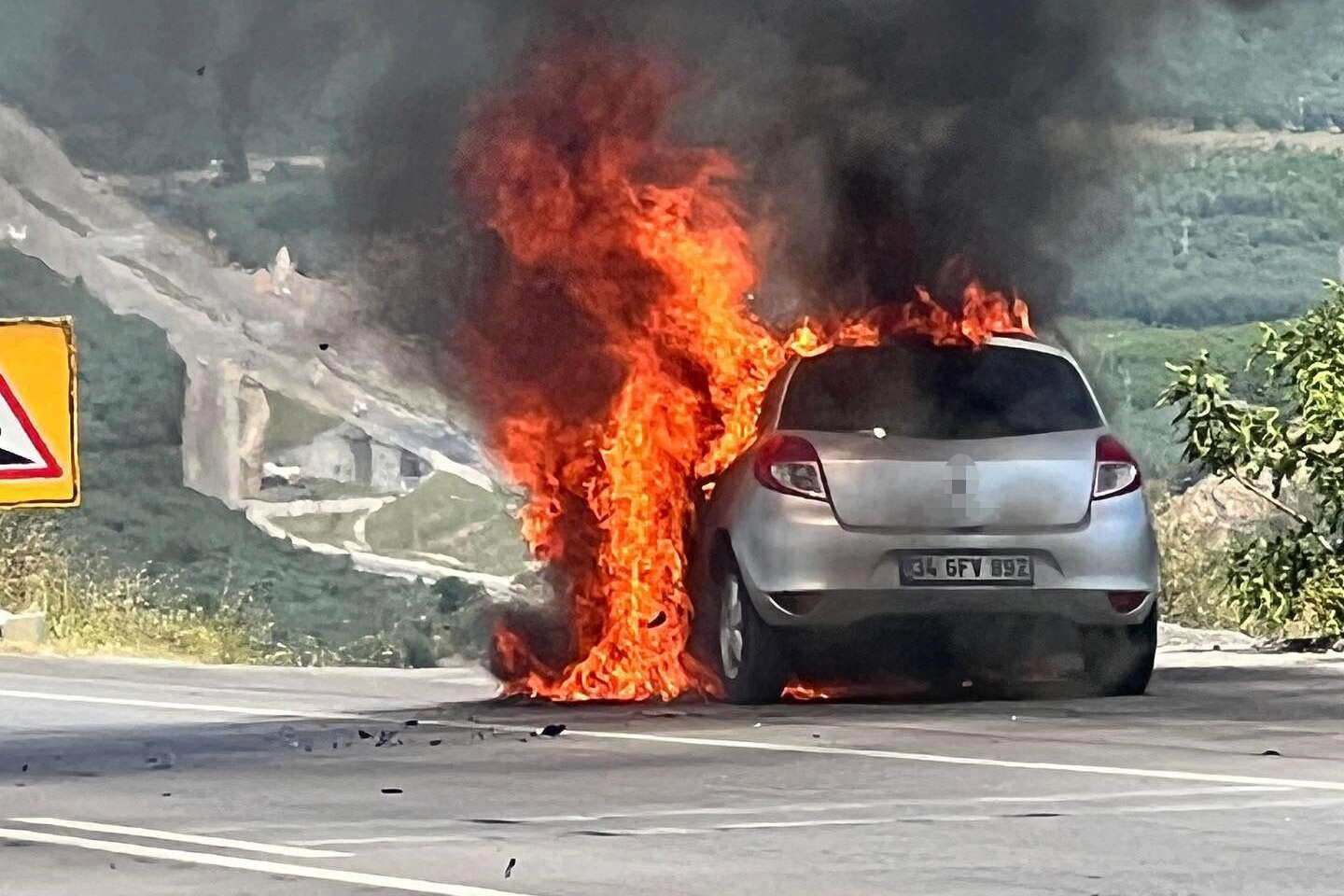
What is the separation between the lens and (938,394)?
16344 mm

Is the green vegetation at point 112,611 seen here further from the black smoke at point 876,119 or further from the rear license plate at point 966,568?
the rear license plate at point 966,568

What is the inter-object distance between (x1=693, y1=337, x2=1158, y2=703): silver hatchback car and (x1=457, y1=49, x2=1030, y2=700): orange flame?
0.52 m

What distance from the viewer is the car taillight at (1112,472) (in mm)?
16125

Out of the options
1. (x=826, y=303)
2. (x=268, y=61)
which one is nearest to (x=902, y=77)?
(x=826, y=303)

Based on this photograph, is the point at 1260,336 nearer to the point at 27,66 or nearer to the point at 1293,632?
the point at 1293,632

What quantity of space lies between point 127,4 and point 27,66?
2778 millimetres

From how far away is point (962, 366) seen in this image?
16.5m

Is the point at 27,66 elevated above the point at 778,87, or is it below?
above

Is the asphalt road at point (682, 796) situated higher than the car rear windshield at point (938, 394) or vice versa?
the car rear windshield at point (938, 394)

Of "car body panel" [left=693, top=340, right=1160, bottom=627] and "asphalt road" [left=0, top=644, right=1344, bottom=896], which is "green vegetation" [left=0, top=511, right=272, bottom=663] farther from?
"car body panel" [left=693, top=340, right=1160, bottom=627]

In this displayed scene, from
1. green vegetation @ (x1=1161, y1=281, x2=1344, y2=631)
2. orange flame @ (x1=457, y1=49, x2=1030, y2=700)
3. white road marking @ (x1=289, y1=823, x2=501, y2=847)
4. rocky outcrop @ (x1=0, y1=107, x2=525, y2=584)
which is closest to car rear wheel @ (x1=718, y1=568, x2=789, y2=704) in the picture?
orange flame @ (x1=457, y1=49, x2=1030, y2=700)

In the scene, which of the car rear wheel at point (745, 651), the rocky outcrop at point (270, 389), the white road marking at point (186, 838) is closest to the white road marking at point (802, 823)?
the white road marking at point (186, 838)

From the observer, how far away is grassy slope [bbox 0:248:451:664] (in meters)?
38.4

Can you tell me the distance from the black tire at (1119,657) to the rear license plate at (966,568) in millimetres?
809
